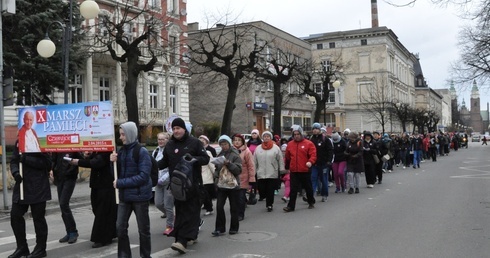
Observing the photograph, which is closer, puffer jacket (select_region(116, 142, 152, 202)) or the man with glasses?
puffer jacket (select_region(116, 142, 152, 202))

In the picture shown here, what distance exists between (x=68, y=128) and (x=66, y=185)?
1251mm

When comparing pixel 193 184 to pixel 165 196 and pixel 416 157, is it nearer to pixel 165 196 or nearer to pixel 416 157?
pixel 165 196

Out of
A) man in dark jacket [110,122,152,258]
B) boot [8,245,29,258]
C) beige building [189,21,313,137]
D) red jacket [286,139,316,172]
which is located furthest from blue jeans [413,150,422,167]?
boot [8,245,29,258]

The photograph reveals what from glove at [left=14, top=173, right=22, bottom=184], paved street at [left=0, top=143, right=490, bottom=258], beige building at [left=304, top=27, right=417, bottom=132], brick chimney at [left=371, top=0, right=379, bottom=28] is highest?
brick chimney at [left=371, top=0, right=379, bottom=28]

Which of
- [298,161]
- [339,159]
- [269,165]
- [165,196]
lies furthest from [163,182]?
[339,159]

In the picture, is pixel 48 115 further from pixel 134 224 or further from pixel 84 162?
pixel 134 224

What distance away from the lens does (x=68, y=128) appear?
746 cm

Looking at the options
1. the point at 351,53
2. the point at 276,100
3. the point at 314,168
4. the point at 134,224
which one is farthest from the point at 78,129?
the point at 351,53

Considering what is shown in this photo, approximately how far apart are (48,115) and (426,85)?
4944 inches

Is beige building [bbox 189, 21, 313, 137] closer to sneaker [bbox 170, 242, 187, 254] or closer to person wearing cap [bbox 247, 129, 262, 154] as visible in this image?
person wearing cap [bbox 247, 129, 262, 154]

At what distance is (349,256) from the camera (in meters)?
6.86

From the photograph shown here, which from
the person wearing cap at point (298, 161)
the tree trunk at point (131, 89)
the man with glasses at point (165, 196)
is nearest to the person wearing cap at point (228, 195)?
the man with glasses at point (165, 196)

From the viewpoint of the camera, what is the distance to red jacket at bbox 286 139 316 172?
1111 centimetres

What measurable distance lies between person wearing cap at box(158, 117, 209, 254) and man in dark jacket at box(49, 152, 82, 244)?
6.11 ft
